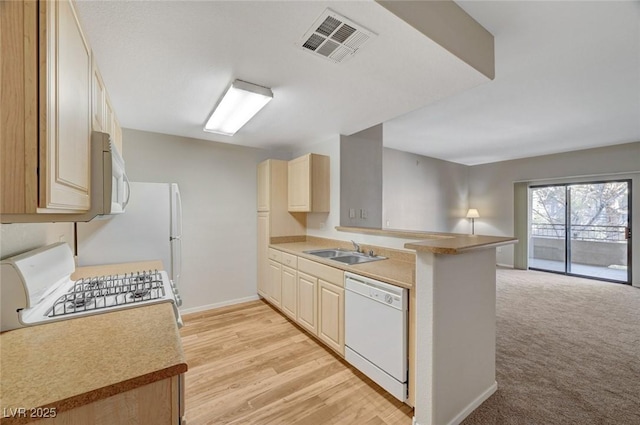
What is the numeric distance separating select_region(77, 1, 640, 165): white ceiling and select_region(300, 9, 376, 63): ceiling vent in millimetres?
41

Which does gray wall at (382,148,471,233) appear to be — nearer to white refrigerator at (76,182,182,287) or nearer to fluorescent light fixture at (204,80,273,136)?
fluorescent light fixture at (204,80,273,136)

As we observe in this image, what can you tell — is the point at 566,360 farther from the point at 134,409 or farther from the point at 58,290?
the point at 58,290

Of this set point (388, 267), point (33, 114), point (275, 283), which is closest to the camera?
point (33, 114)

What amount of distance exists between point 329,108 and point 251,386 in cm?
251

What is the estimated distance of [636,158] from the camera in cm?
454

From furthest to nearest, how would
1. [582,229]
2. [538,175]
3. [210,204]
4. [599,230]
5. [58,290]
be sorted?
[538,175]
[582,229]
[599,230]
[210,204]
[58,290]

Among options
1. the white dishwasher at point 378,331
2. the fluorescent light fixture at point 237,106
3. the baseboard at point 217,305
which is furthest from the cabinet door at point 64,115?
the baseboard at point 217,305

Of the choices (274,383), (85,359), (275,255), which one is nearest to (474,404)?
(274,383)

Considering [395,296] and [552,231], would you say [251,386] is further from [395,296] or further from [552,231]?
[552,231]

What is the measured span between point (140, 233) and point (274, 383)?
191 centimetres

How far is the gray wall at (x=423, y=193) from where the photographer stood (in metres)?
5.20

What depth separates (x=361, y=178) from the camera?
11.3 feet

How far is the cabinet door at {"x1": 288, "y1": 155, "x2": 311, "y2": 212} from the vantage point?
130 inches

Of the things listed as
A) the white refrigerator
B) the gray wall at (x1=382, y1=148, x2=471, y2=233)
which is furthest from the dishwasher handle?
the gray wall at (x1=382, y1=148, x2=471, y2=233)
